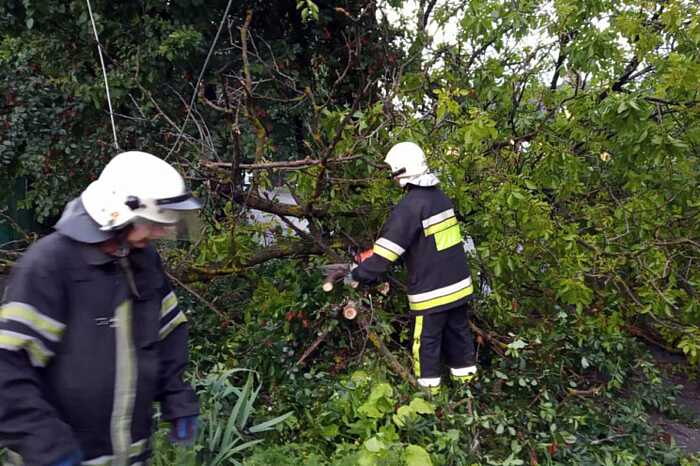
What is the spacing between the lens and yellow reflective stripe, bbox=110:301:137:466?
1860 mm

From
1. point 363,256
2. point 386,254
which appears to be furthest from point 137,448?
point 363,256

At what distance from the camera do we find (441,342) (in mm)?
4094

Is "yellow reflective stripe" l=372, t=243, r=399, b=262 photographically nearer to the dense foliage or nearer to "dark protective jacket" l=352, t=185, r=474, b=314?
"dark protective jacket" l=352, t=185, r=474, b=314

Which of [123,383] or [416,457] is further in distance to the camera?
[416,457]


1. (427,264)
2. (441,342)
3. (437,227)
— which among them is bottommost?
(441,342)

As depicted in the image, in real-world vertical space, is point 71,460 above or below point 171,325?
below

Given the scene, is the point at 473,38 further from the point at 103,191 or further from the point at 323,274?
the point at 103,191

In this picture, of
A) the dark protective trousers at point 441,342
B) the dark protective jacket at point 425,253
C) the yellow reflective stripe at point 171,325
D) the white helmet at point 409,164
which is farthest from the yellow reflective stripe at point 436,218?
the yellow reflective stripe at point 171,325

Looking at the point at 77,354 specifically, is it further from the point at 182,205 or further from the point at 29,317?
the point at 182,205

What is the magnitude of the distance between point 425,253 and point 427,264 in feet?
0.23

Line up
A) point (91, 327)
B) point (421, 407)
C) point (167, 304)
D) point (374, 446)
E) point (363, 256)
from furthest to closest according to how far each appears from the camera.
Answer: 1. point (363, 256)
2. point (421, 407)
3. point (374, 446)
4. point (167, 304)
5. point (91, 327)

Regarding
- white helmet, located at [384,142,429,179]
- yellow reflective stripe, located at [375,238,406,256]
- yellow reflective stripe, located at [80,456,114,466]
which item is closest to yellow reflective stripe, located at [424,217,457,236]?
yellow reflective stripe, located at [375,238,406,256]

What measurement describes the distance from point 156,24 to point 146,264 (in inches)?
128

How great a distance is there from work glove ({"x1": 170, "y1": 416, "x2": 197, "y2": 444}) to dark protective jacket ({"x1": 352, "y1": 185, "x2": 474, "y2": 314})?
173 centimetres
